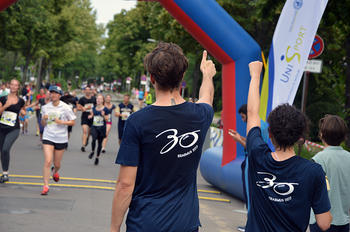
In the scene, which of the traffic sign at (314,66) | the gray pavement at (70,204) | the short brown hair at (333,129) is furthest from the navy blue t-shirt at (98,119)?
the short brown hair at (333,129)

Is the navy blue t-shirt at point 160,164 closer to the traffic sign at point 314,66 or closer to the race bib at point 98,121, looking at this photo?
the traffic sign at point 314,66

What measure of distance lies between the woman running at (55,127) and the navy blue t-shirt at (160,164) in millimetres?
6172

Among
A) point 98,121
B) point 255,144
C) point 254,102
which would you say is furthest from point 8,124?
point 255,144

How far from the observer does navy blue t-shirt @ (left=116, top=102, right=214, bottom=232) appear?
2986mm

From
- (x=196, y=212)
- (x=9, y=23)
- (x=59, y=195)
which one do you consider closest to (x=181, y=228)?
(x=196, y=212)

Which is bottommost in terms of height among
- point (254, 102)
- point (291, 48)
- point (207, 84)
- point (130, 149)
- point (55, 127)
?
point (55, 127)

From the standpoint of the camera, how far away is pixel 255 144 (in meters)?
3.23

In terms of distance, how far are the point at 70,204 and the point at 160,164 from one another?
5.64 meters

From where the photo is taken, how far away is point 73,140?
19.2 m

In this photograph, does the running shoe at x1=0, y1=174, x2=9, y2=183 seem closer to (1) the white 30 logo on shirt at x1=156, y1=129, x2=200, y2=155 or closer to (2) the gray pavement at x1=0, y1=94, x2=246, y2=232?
(2) the gray pavement at x1=0, y1=94, x2=246, y2=232

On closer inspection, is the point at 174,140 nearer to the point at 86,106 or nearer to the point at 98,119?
the point at 98,119

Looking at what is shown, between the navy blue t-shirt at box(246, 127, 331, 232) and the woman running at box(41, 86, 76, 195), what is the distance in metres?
6.27

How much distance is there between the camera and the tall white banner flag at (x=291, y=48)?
7211 millimetres

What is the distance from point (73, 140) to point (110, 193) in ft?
32.7
